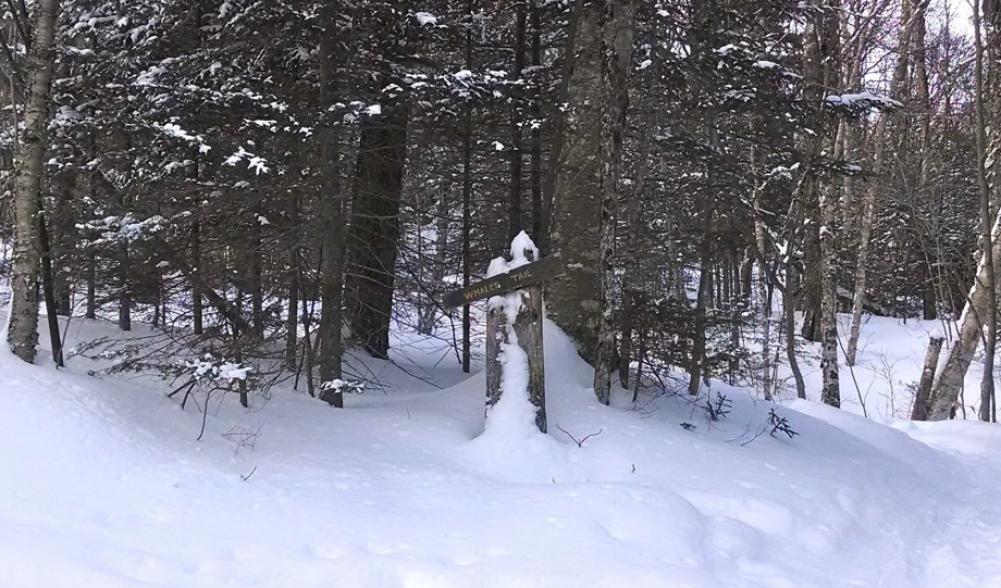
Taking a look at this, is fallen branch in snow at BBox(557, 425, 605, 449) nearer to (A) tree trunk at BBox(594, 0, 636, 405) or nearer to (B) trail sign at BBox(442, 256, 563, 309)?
(A) tree trunk at BBox(594, 0, 636, 405)

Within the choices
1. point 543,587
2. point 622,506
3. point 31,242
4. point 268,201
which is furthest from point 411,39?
point 543,587

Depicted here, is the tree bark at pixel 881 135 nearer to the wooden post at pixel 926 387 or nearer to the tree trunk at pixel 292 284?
the wooden post at pixel 926 387

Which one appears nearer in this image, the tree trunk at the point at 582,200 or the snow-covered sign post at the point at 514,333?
the snow-covered sign post at the point at 514,333

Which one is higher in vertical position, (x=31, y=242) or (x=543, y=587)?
(x=31, y=242)

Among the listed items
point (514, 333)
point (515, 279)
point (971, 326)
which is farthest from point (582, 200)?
point (971, 326)

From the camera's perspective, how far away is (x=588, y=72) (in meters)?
6.91

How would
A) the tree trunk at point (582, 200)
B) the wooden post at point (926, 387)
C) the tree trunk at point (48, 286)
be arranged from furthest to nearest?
the wooden post at point (926, 387)
the tree trunk at point (582, 200)
the tree trunk at point (48, 286)

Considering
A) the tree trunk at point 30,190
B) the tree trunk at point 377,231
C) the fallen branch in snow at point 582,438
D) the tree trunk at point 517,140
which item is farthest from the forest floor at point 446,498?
the tree trunk at point 517,140

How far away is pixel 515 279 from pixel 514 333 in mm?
459

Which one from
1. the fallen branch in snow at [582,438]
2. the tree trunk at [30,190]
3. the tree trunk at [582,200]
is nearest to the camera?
the tree trunk at [30,190]

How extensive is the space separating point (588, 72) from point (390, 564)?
5.32 m

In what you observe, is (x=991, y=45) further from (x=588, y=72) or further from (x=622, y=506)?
(x=622, y=506)

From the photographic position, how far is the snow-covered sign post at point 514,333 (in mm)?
5352

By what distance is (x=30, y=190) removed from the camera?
505 centimetres
